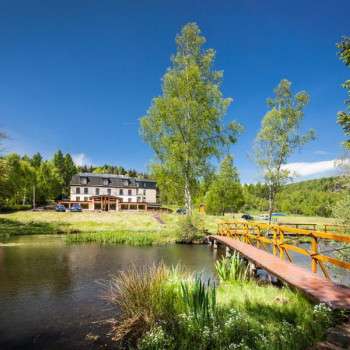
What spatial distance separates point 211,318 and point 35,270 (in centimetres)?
998

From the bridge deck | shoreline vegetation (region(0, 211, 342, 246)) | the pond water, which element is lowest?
the pond water

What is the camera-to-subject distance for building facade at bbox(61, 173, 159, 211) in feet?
196

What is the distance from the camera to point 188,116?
73.7ft

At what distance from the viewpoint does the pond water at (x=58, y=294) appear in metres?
5.96

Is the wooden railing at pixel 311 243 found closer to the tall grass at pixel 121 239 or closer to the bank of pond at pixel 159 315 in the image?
the bank of pond at pixel 159 315

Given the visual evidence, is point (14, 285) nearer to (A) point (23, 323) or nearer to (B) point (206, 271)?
(A) point (23, 323)

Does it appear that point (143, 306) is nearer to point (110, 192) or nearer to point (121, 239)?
point (121, 239)

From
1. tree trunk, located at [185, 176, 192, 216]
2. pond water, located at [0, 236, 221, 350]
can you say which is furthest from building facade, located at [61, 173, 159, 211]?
pond water, located at [0, 236, 221, 350]

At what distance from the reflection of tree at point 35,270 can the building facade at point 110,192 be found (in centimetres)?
4240

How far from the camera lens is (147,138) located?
23.7 meters

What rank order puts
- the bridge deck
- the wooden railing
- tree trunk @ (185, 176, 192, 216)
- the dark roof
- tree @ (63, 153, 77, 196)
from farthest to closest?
tree @ (63, 153, 77, 196)
the dark roof
tree trunk @ (185, 176, 192, 216)
the wooden railing
the bridge deck

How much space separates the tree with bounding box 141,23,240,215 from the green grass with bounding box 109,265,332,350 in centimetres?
1596

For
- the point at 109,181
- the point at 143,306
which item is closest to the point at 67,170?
the point at 109,181

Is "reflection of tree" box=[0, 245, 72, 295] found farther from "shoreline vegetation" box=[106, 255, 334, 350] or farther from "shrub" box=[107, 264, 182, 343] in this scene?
"shoreline vegetation" box=[106, 255, 334, 350]
